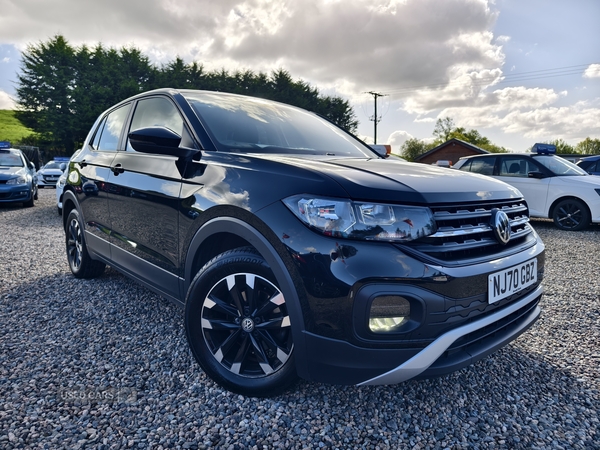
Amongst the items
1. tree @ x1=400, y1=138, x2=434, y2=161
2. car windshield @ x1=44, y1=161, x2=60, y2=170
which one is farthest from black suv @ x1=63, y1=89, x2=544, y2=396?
tree @ x1=400, y1=138, x2=434, y2=161

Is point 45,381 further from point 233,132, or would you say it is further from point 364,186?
point 364,186

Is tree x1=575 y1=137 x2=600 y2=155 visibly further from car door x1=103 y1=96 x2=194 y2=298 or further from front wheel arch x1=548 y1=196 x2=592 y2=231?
car door x1=103 y1=96 x2=194 y2=298

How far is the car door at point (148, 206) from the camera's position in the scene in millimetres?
2479

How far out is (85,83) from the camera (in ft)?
106

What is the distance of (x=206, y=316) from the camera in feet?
7.03

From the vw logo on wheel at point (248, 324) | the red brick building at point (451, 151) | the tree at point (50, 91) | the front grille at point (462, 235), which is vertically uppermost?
the tree at point (50, 91)

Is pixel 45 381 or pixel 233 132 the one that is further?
pixel 233 132

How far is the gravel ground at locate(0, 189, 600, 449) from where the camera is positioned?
1808mm

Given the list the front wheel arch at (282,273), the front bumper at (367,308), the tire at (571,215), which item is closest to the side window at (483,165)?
the tire at (571,215)

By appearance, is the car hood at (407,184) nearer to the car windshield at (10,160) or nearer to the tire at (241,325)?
the tire at (241,325)

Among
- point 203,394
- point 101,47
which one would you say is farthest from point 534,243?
→ point 101,47

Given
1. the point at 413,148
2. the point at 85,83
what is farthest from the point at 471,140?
the point at 85,83

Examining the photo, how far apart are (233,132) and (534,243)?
6.15 ft

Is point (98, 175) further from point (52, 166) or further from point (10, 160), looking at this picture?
point (52, 166)
